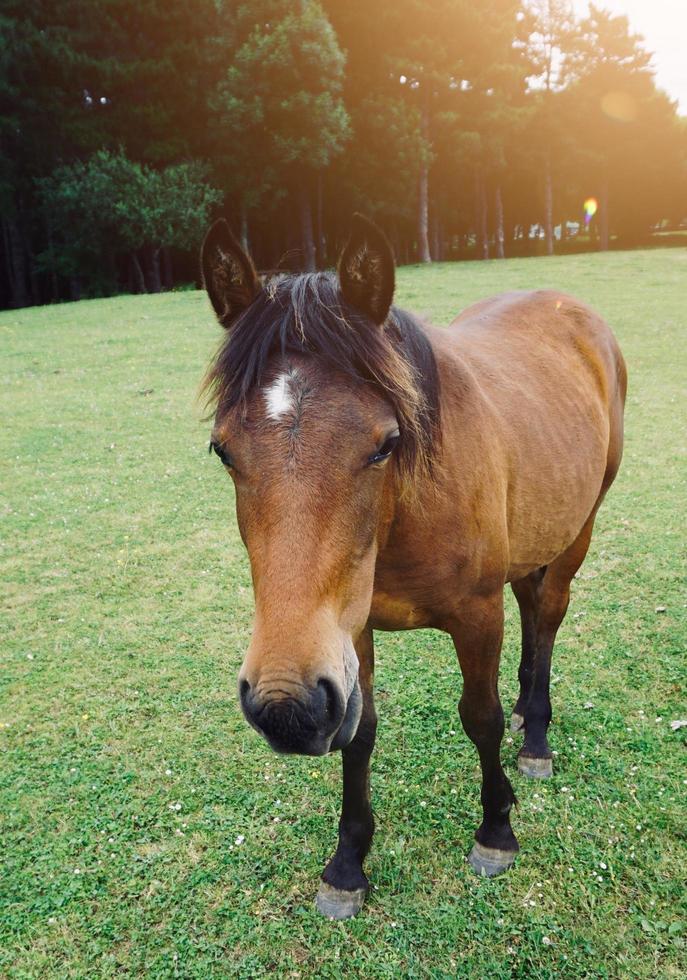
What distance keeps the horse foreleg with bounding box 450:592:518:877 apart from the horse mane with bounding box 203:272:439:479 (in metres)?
0.92

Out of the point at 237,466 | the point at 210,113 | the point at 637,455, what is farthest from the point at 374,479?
the point at 210,113

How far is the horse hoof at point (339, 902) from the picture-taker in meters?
2.95

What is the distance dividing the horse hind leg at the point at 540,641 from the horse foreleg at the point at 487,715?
0.51m

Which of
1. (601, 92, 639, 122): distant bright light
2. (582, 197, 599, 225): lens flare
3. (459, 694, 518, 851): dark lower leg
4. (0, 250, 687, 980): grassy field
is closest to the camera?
(0, 250, 687, 980): grassy field

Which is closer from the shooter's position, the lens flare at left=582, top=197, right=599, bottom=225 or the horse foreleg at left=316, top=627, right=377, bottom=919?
Answer: the horse foreleg at left=316, top=627, right=377, bottom=919

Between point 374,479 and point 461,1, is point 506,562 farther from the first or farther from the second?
point 461,1

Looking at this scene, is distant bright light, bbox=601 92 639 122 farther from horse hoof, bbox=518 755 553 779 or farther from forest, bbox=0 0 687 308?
horse hoof, bbox=518 755 553 779

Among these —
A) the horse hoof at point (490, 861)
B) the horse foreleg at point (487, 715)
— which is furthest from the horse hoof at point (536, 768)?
the horse hoof at point (490, 861)

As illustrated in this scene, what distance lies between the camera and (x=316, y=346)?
6.70 ft

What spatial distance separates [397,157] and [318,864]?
37.0m

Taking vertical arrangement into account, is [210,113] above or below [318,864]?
above

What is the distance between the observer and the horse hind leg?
3.76 m

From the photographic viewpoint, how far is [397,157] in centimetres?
3466

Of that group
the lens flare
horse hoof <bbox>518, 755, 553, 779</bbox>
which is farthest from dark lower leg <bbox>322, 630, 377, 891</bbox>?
the lens flare
